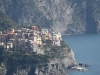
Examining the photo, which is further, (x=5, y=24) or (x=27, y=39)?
(x=5, y=24)

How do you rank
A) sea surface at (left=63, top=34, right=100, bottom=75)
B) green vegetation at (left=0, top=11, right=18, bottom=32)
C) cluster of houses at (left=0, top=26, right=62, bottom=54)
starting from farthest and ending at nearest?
green vegetation at (left=0, top=11, right=18, bottom=32), sea surface at (left=63, top=34, right=100, bottom=75), cluster of houses at (left=0, top=26, right=62, bottom=54)

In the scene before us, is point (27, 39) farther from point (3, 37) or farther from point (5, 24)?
point (5, 24)

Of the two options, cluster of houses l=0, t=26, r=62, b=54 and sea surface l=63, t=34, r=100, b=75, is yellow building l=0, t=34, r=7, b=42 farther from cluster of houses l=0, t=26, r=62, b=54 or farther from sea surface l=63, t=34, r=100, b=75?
sea surface l=63, t=34, r=100, b=75

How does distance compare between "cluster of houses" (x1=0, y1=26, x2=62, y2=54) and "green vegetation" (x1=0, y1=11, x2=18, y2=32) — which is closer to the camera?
"cluster of houses" (x1=0, y1=26, x2=62, y2=54)

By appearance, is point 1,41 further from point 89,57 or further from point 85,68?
point 89,57

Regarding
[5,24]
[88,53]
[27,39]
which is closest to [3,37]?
[27,39]

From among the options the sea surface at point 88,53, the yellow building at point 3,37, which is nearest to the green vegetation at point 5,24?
the yellow building at point 3,37

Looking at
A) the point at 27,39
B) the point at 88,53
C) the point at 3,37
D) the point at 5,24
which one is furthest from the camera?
the point at 88,53

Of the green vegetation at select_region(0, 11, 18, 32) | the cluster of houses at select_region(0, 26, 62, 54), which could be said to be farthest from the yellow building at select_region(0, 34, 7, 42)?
the green vegetation at select_region(0, 11, 18, 32)

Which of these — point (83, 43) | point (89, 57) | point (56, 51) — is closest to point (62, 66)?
point (56, 51)
